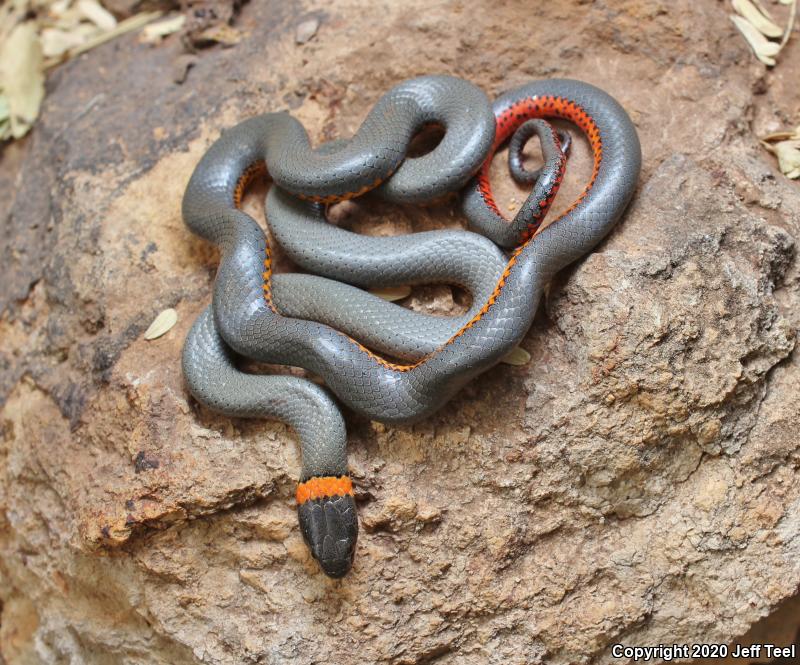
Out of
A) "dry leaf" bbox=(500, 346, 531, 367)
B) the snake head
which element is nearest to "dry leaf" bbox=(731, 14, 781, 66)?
"dry leaf" bbox=(500, 346, 531, 367)

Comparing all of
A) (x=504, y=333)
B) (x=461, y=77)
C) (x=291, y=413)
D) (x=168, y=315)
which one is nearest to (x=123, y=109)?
(x=168, y=315)

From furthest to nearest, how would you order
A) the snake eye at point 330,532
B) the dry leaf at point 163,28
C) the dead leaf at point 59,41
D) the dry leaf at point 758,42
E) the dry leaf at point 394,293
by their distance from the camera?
the dead leaf at point 59,41 → the dry leaf at point 163,28 → the dry leaf at point 758,42 → the dry leaf at point 394,293 → the snake eye at point 330,532

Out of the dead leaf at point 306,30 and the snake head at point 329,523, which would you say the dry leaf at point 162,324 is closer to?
the snake head at point 329,523

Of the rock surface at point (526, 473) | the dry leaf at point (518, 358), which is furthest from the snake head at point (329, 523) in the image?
the dry leaf at point (518, 358)

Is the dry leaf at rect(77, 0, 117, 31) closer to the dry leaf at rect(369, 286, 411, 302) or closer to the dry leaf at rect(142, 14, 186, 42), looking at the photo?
the dry leaf at rect(142, 14, 186, 42)

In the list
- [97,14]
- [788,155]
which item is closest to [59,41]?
[97,14]

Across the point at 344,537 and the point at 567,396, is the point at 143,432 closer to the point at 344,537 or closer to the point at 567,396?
the point at 344,537

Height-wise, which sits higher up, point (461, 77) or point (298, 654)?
point (461, 77)
